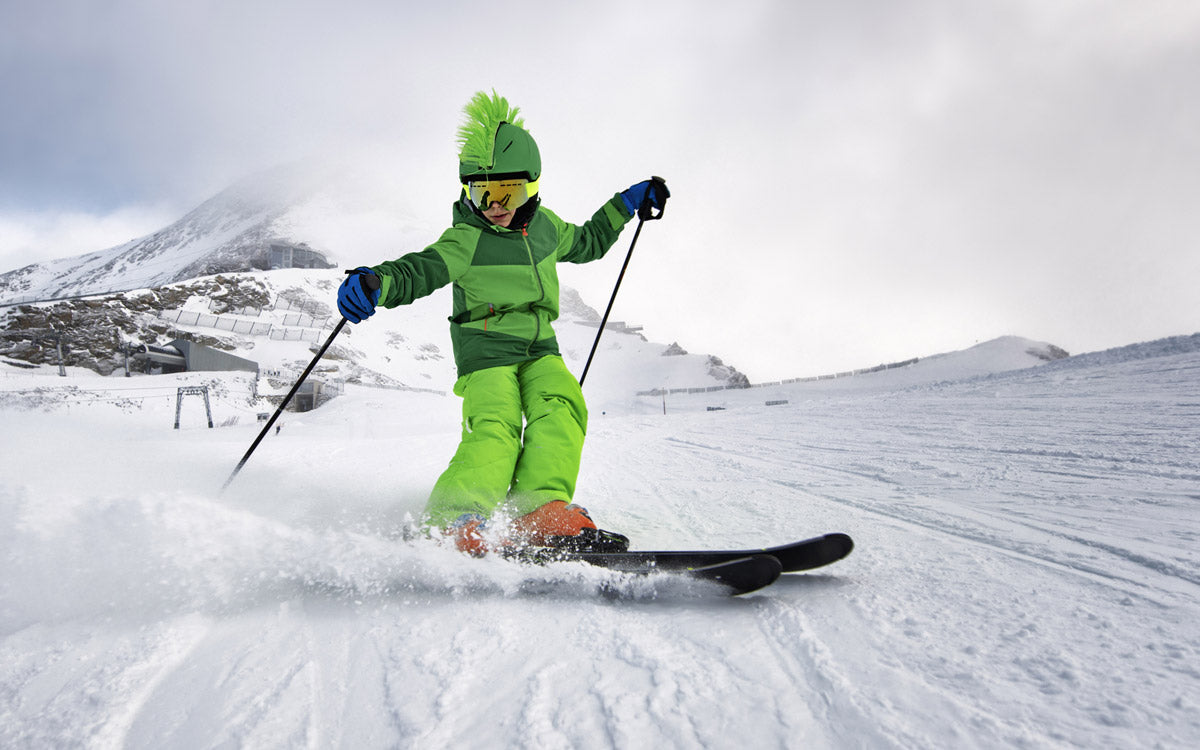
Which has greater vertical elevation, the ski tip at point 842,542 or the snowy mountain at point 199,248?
the snowy mountain at point 199,248

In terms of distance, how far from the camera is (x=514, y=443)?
2.16 metres

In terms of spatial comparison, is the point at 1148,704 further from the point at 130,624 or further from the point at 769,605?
the point at 130,624

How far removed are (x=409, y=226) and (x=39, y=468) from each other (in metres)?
99.4

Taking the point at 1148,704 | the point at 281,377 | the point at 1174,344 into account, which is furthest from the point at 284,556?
the point at 281,377

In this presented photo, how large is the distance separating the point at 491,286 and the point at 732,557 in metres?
1.56

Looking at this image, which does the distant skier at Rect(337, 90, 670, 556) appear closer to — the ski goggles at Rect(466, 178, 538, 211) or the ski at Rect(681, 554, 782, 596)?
the ski goggles at Rect(466, 178, 538, 211)

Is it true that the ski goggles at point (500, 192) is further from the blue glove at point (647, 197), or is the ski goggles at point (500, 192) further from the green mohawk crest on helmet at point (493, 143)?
the blue glove at point (647, 197)

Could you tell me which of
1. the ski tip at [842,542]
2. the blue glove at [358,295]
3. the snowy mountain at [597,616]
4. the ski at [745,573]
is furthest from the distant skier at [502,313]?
the ski tip at [842,542]

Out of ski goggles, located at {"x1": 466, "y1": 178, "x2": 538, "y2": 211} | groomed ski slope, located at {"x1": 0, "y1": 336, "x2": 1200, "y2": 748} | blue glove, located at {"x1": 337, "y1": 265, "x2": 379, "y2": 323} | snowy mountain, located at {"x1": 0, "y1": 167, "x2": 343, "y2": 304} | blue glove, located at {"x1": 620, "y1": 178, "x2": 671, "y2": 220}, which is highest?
snowy mountain, located at {"x1": 0, "y1": 167, "x2": 343, "y2": 304}

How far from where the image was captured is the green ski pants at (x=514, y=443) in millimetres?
1878

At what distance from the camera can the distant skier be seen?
2018 millimetres

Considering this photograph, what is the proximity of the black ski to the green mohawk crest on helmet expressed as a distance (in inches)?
70.4

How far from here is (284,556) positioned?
4.83ft

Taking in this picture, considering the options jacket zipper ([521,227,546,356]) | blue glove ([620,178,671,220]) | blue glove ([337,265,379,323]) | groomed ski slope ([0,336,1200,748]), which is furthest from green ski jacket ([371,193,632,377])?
groomed ski slope ([0,336,1200,748])
